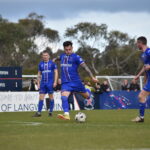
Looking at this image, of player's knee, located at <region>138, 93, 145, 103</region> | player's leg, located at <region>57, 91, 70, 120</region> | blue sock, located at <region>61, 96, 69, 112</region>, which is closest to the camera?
player's knee, located at <region>138, 93, 145, 103</region>

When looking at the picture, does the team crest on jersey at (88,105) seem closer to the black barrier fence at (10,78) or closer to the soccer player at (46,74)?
the black barrier fence at (10,78)

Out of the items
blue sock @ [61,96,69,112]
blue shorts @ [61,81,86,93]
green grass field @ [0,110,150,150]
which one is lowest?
green grass field @ [0,110,150,150]

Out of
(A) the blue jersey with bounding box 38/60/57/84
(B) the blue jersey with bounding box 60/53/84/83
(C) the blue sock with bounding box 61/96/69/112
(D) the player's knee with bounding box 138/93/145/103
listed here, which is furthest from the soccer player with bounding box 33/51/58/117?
(D) the player's knee with bounding box 138/93/145/103

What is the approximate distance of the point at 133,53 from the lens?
76.2m

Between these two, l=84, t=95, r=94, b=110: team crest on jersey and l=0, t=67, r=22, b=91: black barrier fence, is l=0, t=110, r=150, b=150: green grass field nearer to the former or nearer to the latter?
l=0, t=67, r=22, b=91: black barrier fence

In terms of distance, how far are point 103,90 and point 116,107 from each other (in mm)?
1274

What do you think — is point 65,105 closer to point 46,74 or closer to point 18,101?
point 46,74

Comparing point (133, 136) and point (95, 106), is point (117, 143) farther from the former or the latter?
point (95, 106)

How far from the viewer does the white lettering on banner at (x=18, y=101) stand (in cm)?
2798

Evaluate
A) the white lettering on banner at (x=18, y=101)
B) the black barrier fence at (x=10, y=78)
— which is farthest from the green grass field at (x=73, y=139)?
the white lettering on banner at (x=18, y=101)

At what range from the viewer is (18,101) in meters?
28.6

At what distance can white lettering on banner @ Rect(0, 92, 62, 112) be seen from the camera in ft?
91.8

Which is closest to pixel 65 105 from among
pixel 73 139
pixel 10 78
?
pixel 73 139

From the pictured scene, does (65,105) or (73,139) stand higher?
(65,105)
